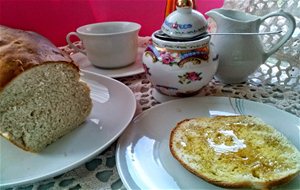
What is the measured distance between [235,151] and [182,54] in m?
0.30

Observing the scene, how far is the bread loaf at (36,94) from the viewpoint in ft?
2.22

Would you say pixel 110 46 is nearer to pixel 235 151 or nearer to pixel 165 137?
pixel 165 137

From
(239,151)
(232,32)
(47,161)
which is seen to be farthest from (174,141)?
(232,32)

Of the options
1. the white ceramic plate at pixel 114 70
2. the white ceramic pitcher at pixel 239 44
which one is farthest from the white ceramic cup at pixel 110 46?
the white ceramic pitcher at pixel 239 44

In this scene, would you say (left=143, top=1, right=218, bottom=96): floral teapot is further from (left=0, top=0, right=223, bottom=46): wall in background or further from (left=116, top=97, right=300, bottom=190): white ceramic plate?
(left=0, top=0, right=223, bottom=46): wall in background

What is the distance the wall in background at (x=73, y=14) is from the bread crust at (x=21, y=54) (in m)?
0.57

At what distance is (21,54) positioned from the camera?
2.33 ft

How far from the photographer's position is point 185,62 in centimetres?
80

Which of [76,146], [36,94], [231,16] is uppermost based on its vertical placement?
[231,16]

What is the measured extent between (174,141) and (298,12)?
58cm

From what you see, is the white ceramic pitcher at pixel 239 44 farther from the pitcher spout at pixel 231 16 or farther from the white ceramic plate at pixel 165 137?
the white ceramic plate at pixel 165 137

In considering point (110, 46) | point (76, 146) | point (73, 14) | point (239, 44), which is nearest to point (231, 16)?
point (239, 44)

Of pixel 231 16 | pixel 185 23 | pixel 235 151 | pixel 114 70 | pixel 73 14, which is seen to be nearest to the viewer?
pixel 235 151

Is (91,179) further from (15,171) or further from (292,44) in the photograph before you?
(292,44)
